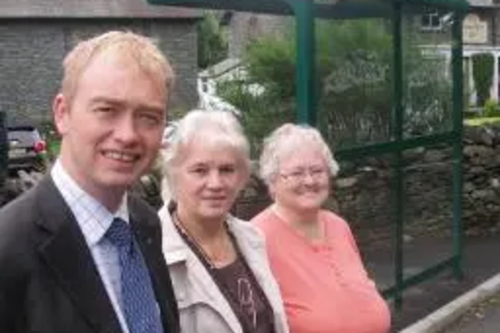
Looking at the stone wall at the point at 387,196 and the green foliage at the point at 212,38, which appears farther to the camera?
the green foliage at the point at 212,38

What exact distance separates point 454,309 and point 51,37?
2961 cm

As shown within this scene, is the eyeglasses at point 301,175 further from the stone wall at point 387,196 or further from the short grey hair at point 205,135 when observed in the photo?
the stone wall at point 387,196

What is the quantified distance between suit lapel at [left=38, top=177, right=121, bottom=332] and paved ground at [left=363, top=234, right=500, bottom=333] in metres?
5.51

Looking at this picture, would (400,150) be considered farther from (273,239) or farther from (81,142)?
(81,142)

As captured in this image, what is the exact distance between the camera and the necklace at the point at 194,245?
3.16m

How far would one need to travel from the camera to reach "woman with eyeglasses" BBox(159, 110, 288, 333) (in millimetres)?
3086

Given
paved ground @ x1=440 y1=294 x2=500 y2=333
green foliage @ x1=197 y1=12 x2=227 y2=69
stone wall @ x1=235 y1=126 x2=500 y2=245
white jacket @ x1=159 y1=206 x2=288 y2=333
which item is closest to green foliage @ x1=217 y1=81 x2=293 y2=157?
stone wall @ x1=235 y1=126 x2=500 y2=245

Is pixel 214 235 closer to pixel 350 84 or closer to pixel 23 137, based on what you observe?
pixel 350 84

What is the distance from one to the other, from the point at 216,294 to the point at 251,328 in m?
0.15

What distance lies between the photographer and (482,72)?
32.9 m

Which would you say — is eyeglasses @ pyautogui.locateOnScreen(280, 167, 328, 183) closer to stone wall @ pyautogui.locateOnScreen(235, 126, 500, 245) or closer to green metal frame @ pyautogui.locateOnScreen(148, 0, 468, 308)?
green metal frame @ pyautogui.locateOnScreen(148, 0, 468, 308)

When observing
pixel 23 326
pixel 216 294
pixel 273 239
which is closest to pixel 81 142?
pixel 23 326

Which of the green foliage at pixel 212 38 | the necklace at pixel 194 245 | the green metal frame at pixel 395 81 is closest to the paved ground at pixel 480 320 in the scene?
the green metal frame at pixel 395 81

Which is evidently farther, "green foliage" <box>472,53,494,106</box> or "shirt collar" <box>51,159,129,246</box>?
"green foliage" <box>472,53,494,106</box>
